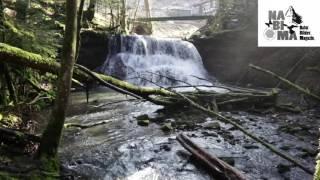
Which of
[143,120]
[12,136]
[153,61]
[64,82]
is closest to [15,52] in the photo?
[12,136]

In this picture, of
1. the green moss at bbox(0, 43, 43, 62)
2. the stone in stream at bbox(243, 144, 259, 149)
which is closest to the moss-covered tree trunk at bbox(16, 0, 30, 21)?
the green moss at bbox(0, 43, 43, 62)

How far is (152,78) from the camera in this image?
2303cm

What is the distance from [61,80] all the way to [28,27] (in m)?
4.74

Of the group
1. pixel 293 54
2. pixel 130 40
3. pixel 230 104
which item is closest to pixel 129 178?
pixel 230 104

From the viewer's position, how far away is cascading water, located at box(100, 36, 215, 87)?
911 inches

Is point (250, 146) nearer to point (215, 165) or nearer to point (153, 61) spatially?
point (215, 165)

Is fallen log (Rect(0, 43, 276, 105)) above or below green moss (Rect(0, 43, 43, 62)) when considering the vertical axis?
below

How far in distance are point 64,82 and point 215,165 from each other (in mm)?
3222

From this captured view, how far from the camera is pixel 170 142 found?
930 cm

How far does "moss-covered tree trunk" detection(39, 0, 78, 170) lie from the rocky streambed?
900mm

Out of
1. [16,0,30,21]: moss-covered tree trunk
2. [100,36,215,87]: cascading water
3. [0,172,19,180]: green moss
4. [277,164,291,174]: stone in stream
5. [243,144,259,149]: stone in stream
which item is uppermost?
[16,0,30,21]: moss-covered tree trunk

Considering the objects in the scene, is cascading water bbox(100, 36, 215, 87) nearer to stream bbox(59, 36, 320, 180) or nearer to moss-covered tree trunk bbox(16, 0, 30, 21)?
stream bbox(59, 36, 320, 180)

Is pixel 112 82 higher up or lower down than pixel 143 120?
higher up

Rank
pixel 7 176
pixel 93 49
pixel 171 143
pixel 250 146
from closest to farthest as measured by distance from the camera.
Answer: pixel 7 176
pixel 250 146
pixel 171 143
pixel 93 49
